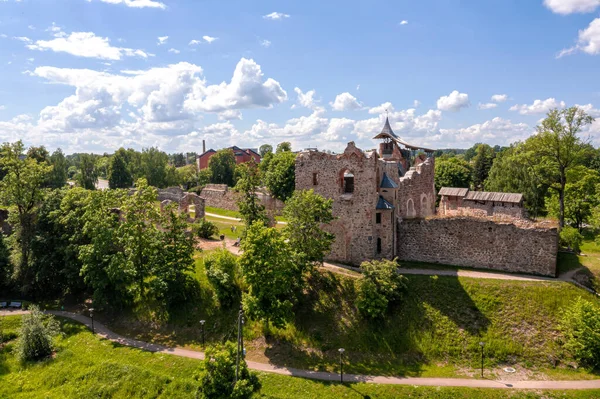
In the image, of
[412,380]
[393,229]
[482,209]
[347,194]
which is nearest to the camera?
[412,380]

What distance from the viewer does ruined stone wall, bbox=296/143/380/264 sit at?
1136 inches

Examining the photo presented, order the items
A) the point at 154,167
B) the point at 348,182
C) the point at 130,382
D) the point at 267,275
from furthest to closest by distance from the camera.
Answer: the point at 154,167
the point at 348,182
the point at 267,275
the point at 130,382

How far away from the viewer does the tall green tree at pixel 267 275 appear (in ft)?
77.5

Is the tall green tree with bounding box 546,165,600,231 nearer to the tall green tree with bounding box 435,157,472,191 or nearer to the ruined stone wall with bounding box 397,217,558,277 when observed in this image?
the ruined stone wall with bounding box 397,217,558,277

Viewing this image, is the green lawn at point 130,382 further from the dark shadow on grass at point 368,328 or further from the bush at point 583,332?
the bush at point 583,332

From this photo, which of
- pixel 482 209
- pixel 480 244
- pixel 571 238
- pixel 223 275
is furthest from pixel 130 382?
pixel 482 209

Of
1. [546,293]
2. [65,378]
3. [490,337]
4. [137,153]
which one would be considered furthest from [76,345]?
[137,153]

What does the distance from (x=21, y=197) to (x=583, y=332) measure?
Result: 4138 cm

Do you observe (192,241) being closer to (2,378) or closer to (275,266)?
(275,266)

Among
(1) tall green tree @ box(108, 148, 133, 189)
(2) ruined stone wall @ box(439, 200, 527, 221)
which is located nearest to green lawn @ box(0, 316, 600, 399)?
(2) ruined stone wall @ box(439, 200, 527, 221)

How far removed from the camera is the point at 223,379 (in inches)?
712

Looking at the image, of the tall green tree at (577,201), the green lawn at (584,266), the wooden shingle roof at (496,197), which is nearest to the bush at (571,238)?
the green lawn at (584,266)

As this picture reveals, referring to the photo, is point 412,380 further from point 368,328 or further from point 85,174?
point 85,174

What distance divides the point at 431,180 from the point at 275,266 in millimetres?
21058
